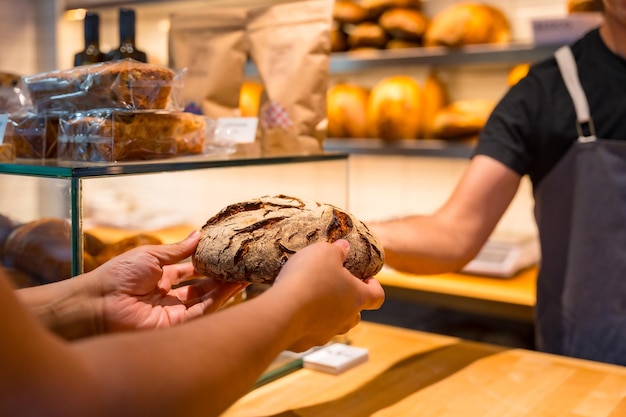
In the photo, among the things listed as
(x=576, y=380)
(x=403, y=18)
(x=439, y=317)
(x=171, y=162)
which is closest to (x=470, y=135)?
(x=403, y=18)

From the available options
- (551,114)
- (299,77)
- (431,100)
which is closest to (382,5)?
(431,100)

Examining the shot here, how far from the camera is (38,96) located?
1.03 m

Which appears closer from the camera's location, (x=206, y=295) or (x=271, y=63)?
(x=206, y=295)

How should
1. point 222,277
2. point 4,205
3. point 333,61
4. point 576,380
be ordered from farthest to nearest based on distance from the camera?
1. point 333,61
2. point 576,380
3. point 4,205
4. point 222,277

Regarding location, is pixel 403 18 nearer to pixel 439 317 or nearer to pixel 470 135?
pixel 470 135

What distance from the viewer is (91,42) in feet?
3.82

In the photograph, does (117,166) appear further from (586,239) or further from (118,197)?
(586,239)

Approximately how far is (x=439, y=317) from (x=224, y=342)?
2.02m

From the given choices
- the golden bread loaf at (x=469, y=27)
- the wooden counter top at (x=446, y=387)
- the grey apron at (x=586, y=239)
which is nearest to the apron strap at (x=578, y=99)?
the grey apron at (x=586, y=239)

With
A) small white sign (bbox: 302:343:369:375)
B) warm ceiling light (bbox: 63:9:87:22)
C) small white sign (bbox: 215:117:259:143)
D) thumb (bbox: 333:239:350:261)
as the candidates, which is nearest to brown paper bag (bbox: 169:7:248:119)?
small white sign (bbox: 215:117:259:143)

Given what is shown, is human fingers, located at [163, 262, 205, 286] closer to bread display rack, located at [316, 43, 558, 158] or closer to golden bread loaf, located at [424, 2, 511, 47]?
bread display rack, located at [316, 43, 558, 158]

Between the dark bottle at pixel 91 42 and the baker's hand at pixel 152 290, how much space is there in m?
0.45

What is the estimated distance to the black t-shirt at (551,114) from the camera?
150 cm

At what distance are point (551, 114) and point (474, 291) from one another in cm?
78
